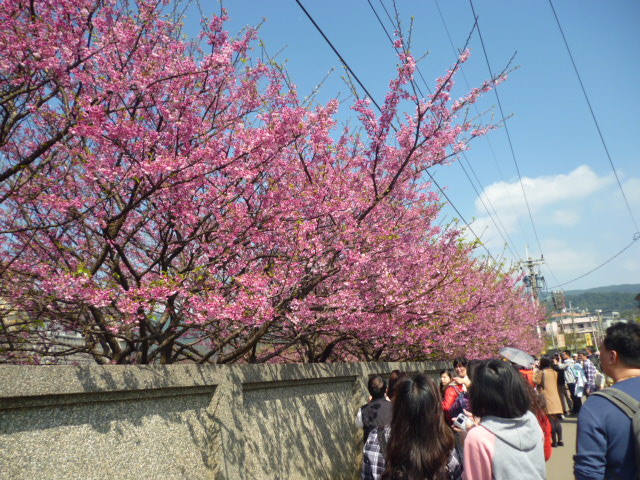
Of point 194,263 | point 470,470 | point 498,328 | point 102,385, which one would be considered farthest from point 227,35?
point 498,328

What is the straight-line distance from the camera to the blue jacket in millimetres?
2682

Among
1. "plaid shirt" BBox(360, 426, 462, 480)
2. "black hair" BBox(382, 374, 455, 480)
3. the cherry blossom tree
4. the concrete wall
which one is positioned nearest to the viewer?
"black hair" BBox(382, 374, 455, 480)

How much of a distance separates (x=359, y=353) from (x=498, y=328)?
7362 millimetres

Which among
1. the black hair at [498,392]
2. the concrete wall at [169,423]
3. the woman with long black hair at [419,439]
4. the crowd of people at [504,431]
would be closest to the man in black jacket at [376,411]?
the concrete wall at [169,423]

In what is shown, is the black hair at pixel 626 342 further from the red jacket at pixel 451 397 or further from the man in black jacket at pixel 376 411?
the red jacket at pixel 451 397

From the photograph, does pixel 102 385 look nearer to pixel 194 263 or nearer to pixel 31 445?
pixel 31 445

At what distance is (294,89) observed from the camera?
7.26 m

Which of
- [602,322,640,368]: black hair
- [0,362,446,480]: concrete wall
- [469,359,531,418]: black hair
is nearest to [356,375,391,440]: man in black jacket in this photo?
[0,362,446,480]: concrete wall

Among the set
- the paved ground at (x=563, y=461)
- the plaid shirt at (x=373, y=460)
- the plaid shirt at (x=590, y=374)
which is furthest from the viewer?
the plaid shirt at (x=590, y=374)

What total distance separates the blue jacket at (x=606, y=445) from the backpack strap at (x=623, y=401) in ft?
0.07

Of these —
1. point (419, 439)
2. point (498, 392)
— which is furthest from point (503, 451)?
point (419, 439)

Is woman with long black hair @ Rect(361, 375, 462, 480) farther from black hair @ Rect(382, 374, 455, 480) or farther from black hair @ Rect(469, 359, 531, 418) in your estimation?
black hair @ Rect(469, 359, 531, 418)

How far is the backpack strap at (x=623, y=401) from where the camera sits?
2713mm

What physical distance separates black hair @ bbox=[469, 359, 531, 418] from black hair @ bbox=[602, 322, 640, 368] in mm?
571
